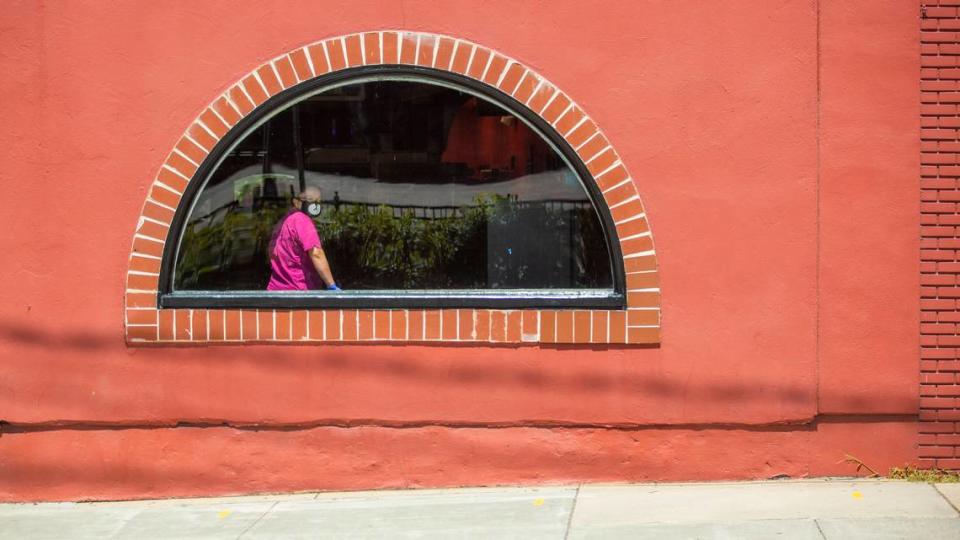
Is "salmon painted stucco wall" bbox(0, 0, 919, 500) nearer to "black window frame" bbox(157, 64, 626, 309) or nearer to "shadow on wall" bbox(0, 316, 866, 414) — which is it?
"shadow on wall" bbox(0, 316, 866, 414)

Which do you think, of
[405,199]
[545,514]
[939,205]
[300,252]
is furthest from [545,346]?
[939,205]

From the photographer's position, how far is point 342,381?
6582 mm

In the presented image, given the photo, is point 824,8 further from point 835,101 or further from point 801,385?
point 801,385

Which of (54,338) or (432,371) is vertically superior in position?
(54,338)

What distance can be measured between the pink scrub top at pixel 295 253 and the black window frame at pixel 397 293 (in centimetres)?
13

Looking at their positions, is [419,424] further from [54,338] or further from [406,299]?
[54,338]

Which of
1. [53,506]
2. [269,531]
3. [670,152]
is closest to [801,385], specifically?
[670,152]

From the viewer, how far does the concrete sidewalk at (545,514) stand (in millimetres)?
5781

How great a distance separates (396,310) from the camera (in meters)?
6.57

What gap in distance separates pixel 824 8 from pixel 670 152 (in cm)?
112

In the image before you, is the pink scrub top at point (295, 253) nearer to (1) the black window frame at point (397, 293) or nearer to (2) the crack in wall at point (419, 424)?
(1) the black window frame at point (397, 293)

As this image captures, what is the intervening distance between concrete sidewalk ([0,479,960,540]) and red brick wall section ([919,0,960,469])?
2.00 ft

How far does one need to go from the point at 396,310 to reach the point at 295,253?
0.70m

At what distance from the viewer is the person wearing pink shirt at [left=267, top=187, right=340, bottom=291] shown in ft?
22.2
